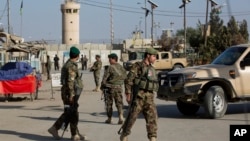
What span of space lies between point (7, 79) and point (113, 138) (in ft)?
32.6

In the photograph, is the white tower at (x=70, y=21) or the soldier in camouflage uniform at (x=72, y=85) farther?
the white tower at (x=70, y=21)

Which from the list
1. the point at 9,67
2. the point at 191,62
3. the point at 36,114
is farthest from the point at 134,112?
the point at 191,62

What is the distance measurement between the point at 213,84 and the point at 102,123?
10.6ft

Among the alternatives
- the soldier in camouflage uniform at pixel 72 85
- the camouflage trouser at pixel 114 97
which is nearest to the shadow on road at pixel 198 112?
the camouflage trouser at pixel 114 97

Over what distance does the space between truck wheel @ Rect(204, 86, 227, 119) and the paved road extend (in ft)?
0.75

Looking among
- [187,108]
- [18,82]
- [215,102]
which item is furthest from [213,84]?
[18,82]

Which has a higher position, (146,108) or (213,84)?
(213,84)

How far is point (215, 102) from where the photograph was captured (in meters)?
13.8

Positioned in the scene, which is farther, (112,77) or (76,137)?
(112,77)

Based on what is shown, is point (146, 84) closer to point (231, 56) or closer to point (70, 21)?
point (231, 56)

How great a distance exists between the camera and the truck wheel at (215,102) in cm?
1370

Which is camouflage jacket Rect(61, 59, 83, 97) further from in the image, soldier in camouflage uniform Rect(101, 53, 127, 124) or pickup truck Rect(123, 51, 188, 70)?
pickup truck Rect(123, 51, 188, 70)

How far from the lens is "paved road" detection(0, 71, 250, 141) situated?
11.1 metres

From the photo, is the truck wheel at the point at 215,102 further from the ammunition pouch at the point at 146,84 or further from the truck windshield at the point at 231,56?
the ammunition pouch at the point at 146,84
